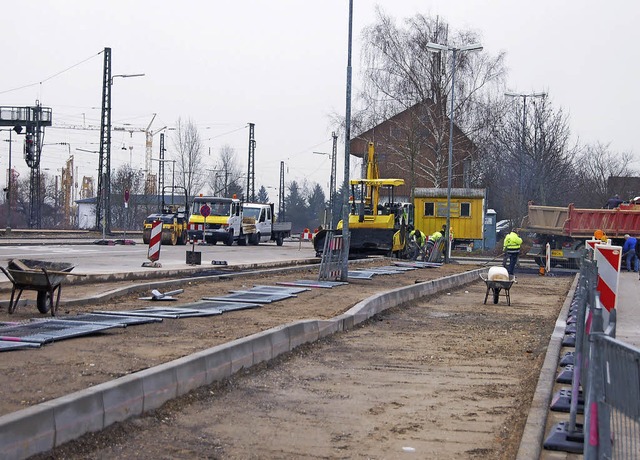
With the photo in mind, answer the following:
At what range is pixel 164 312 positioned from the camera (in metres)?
13.3

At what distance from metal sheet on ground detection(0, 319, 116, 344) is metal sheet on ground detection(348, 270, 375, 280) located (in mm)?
12687

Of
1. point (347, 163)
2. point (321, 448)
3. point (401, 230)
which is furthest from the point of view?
point (401, 230)

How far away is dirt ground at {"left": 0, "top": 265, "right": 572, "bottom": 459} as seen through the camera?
6.76 meters

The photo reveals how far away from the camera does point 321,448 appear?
6.77m

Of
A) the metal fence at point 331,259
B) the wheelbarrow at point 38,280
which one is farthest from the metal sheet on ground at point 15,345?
the metal fence at point 331,259

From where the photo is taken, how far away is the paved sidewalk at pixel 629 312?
1512 centimetres

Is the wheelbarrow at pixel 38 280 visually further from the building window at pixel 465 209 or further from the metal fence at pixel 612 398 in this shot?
the building window at pixel 465 209

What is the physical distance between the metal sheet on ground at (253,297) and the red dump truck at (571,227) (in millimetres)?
21250

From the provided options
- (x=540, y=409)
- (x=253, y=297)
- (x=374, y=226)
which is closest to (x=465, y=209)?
(x=374, y=226)

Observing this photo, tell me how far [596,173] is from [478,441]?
226ft

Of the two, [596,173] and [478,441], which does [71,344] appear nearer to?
[478,441]

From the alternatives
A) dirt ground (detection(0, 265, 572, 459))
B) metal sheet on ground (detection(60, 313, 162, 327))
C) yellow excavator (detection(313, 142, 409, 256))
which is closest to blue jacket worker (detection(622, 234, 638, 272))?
Result: yellow excavator (detection(313, 142, 409, 256))

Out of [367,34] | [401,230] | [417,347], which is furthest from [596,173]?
[417,347]

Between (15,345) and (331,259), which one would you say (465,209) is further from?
(15,345)
